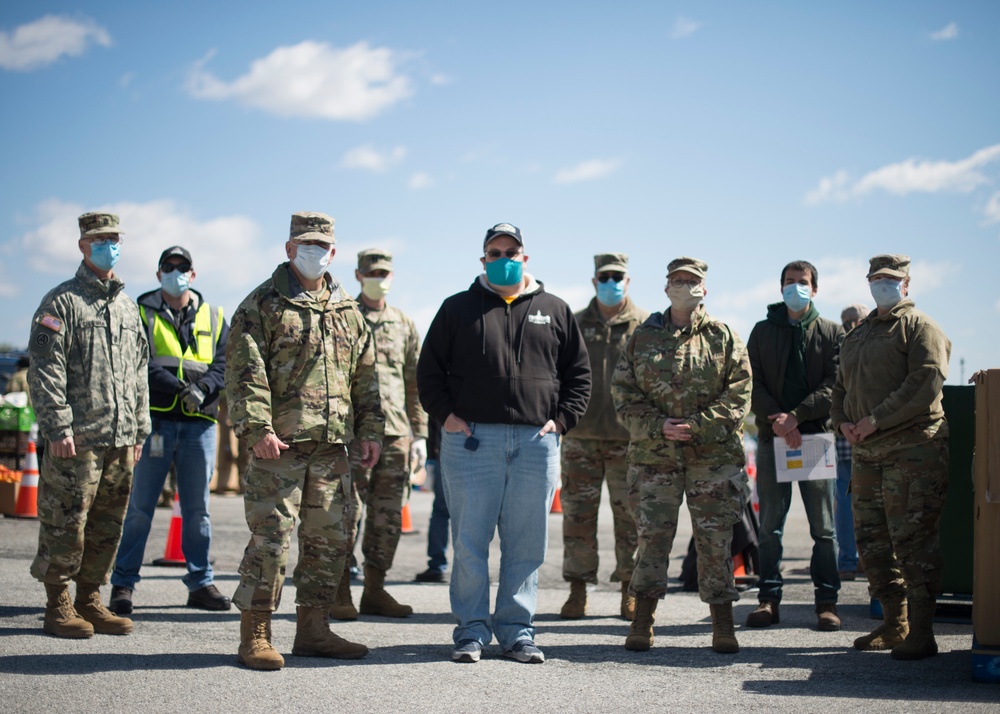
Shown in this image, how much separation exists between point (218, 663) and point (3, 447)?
10.2 meters

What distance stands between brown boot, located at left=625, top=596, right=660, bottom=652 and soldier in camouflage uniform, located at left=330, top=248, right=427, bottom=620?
75.1 inches

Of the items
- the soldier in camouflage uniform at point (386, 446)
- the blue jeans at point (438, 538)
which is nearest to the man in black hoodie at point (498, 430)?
the soldier in camouflage uniform at point (386, 446)

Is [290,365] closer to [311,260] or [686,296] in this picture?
[311,260]

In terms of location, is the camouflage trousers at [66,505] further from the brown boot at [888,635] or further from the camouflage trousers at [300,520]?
the brown boot at [888,635]

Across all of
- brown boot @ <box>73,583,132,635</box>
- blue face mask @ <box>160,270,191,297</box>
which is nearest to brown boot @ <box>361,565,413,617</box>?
brown boot @ <box>73,583,132,635</box>

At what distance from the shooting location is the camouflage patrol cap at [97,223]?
6359mm

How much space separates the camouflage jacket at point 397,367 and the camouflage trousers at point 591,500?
1337 millimetres

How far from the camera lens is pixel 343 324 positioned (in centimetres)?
588

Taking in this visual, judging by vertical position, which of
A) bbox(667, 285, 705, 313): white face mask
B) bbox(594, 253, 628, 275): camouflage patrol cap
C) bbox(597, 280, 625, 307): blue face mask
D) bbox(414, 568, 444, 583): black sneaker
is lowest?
bbox(414, 568, 444, 583): black sneaker

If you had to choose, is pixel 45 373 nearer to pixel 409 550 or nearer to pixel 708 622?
pixel 708 622

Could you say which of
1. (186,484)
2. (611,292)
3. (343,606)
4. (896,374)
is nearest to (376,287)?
(611,292)

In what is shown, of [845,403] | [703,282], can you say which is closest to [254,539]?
[703,282]

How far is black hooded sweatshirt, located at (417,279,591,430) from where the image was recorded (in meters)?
6.00

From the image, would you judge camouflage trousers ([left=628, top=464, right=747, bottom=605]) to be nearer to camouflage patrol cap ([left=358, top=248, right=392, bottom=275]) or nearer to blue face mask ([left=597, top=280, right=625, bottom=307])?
blue face mask ([left=597, top=280, right=625, bottom=307])
